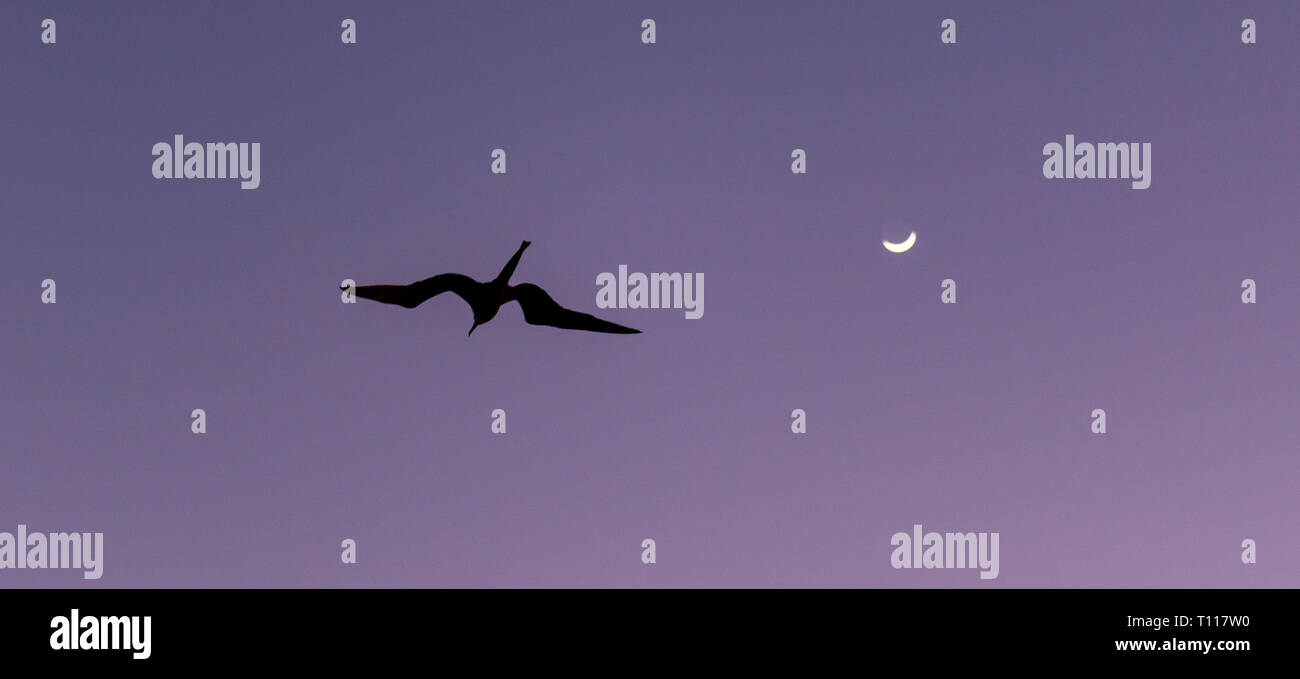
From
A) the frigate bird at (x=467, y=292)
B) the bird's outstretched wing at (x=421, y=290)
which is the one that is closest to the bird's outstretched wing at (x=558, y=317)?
the frigate bird at (x=467, y=292)

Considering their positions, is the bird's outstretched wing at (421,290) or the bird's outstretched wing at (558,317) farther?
the bird's outstretched wing at (558,317)

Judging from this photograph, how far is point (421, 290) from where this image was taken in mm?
22219

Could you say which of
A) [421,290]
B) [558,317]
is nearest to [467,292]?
[421,290]

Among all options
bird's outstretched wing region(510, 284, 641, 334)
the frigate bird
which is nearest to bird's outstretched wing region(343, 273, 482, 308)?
the frigate bird

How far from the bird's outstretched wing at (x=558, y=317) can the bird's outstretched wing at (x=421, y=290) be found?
1010 mm

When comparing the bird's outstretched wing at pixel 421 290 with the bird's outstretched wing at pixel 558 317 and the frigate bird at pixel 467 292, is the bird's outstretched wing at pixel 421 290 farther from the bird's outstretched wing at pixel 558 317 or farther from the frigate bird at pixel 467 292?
the bird's outstretched wing at pixel 558 317

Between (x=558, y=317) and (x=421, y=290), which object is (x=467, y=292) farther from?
(x=558, y=317)

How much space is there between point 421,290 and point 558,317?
243cm

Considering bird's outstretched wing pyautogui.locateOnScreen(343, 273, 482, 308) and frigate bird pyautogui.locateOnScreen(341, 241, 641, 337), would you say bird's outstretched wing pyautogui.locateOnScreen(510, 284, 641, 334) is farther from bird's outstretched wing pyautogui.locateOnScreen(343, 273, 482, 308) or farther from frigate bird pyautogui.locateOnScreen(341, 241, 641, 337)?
bird's outstretched wing pyautogui.locateOnScreen(343, 273, 482, 308)

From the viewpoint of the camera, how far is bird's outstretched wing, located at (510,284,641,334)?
23.0 m

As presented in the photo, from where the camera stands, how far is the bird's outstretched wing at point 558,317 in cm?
2298
